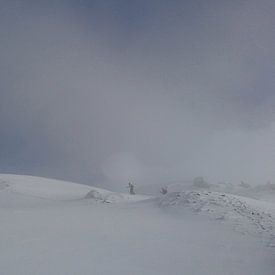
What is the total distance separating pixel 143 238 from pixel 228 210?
20.9 ft

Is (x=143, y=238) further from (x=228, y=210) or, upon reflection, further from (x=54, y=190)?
(x=54, y=190)

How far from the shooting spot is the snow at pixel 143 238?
1227 centimetres

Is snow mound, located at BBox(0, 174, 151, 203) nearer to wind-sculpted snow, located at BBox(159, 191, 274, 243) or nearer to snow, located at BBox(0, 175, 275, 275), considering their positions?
snow, located at BBox(0, 175, 275, 275)

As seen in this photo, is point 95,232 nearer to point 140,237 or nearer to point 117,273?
point 140,237

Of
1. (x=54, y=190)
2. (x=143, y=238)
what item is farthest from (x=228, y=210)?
(x=54, y=190)

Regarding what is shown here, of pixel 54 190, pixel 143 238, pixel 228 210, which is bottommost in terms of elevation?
pixel 143 238

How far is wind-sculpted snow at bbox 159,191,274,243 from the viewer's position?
17625 mm

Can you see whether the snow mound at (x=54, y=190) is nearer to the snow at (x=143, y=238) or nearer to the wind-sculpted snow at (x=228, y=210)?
the snow at (x=143, y=238)

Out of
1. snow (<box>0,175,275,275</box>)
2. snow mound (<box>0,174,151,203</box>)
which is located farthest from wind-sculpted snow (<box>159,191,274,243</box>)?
snow mound (<box>0,174,151,203</box>)

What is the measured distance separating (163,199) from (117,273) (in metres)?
13.3

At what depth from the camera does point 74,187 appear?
43.0 metres

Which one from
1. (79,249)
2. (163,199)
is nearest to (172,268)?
(79,249)

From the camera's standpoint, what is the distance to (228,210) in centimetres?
2036

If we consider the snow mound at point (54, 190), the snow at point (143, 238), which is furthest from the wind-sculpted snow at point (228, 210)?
the snow mound at point (54, 190)
